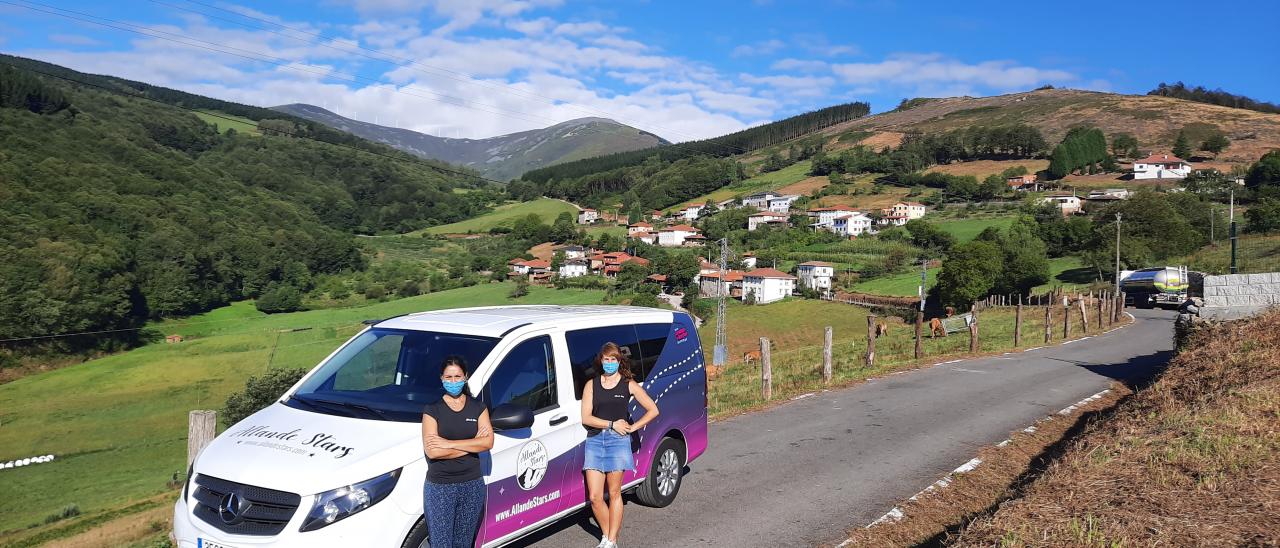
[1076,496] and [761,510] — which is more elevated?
[1076,496]

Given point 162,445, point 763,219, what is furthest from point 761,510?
point 763,219

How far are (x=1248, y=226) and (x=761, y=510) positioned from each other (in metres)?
87.4

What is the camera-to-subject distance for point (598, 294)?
79.2 m

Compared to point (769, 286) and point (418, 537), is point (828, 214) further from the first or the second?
point (418, 537)

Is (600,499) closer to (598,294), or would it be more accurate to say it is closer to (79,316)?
(79,316)

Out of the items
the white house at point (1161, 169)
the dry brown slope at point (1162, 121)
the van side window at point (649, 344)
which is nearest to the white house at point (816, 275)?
the white house at point (1161, 169)

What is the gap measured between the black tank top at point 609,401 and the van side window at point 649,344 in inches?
44.1

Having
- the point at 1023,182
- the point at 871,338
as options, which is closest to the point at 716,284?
the point at 871,338

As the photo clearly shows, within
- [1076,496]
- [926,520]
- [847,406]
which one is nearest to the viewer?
[1076,496]

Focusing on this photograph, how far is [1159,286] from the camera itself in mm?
49531

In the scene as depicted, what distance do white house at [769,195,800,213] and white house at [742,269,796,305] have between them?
60.7 metres

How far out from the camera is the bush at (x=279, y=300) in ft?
211

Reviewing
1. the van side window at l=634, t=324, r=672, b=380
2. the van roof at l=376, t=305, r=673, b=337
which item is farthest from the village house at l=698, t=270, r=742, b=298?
the van roof at l=376, t=305, r=673, b=337

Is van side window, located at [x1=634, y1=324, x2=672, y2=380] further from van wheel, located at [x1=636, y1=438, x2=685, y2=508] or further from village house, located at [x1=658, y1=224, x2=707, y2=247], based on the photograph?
village house, located at [x1=658, y1=224, x2=707, y2=247]
